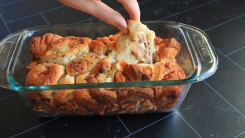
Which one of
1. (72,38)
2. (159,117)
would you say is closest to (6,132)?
(72,38)

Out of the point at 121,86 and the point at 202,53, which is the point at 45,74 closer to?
the point at 121,86

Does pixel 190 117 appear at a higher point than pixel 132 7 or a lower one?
lower

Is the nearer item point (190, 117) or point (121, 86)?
point (121, 86)

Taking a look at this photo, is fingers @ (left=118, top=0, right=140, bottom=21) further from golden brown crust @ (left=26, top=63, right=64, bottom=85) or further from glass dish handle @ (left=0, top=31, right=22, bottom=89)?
glass dish handle @ (left=0, top=31, right=22, bottom=89)

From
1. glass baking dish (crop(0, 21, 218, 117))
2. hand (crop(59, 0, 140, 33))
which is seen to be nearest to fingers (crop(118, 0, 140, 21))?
hand (crop(59, 0, 140, 33))

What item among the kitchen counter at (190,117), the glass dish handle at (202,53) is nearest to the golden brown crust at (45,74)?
the kitchen counter at (190,117)

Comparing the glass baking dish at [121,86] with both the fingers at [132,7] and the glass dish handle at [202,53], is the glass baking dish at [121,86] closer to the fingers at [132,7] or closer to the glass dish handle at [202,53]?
the glass dish handle at [202,53]

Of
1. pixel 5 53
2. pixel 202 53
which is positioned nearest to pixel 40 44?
pixel 5 53

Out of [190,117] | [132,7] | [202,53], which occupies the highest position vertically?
[132,7]
